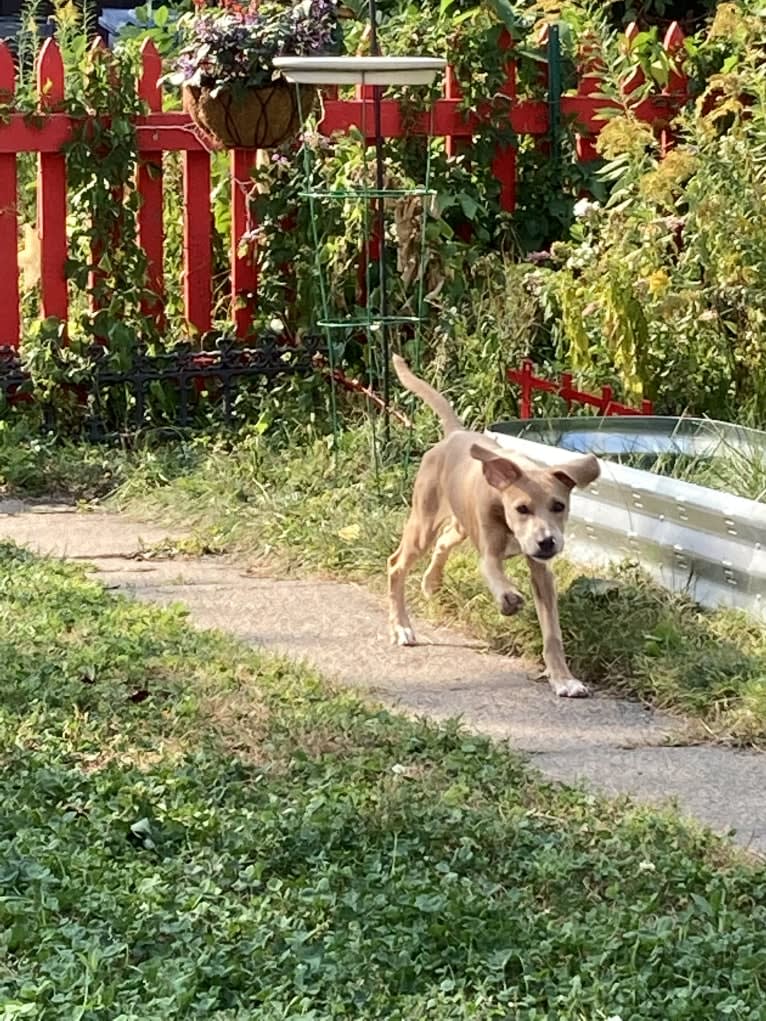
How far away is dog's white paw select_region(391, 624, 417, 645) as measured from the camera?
610 centimetres

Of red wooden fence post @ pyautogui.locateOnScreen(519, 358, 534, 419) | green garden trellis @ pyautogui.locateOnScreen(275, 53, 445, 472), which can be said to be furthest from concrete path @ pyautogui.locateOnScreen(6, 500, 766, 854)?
red wooden fence post @ pyautogui.locateOnScreen(519, 358, 534, 419)

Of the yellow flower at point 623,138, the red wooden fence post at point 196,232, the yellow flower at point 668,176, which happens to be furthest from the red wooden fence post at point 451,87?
the yellow flower at point 668,176

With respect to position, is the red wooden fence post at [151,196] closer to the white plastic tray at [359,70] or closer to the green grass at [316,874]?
the white plastic tray at [359,70]

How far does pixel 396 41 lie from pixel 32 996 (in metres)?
7.02

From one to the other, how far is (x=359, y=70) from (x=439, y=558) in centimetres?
194

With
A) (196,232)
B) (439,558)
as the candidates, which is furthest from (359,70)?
(196,232)

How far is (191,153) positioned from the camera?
9.10 m

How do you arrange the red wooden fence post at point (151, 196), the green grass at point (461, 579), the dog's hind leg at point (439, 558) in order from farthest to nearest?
the red wooden fence post at point (151, 196)
the dog's hind leg at point (439, 558)
the green grass at point (461, 579)

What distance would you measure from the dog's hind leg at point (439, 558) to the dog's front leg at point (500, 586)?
1.22ft

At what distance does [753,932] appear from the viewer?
3.71m

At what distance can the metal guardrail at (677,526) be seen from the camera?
234 inches

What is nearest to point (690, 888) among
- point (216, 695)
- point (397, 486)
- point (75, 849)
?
point (75, 849)

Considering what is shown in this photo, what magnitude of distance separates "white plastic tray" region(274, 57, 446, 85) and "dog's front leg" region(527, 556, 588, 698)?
7.45 ft

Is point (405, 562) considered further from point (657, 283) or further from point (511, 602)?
point (657, 283)
